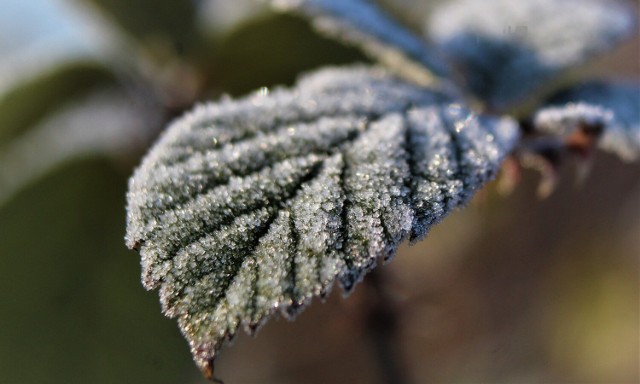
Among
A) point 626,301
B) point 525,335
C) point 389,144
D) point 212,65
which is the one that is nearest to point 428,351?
point 525,335

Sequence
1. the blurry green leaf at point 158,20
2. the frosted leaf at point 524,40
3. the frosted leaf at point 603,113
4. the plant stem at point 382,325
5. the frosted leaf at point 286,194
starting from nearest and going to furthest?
the frosted leaf at point 286,194
the frosted leaf at point 603,113
the frosted leaf at point 524,40
the plant stem at point 382,325
the blurry green leaf at point 158,20

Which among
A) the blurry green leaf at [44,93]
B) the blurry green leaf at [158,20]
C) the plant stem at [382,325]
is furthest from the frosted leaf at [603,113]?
the blurry green leaf at [44,93]

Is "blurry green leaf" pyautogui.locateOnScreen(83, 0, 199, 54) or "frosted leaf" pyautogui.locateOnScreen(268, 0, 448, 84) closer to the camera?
"frosted leaf" pyautogui.locateOnScreen(268, 0, 448, 84)

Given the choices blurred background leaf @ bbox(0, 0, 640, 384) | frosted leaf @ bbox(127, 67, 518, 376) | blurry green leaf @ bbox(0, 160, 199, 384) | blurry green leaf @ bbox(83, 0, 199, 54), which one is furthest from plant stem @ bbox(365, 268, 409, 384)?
blurry green leaf @ bbox(83, 0, 199, 54)

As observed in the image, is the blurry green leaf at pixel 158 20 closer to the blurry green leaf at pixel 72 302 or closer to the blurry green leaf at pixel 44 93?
the blurry green leaf at pixel 44 93

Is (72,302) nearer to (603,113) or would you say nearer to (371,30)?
(371,30)

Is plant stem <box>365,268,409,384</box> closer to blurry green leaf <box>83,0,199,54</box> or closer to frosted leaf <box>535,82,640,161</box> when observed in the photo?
frosted leaf <box>535,82,640,161</box>

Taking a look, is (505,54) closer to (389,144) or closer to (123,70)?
(389,144)
